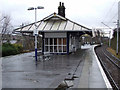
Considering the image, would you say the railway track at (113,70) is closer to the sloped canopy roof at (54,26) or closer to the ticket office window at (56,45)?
the sloped canopy roof at (54,26)

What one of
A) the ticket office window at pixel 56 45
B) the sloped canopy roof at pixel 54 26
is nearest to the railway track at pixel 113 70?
the sloped canopy roof at pixel 54 26

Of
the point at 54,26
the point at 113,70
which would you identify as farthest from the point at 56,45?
the point at 113,70

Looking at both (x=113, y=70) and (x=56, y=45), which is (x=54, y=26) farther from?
(x=113, y=70)

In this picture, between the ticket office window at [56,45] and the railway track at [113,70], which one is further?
the ticket office window at [56,45]

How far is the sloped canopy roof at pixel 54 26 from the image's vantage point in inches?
982

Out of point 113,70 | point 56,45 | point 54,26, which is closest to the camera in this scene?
point 113,70

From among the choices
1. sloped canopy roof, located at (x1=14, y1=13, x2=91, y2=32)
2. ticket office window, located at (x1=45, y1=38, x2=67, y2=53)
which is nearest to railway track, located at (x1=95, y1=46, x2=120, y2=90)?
sloped canopy roof, located at (x1=14, y1=13, x2=91, y2=32)

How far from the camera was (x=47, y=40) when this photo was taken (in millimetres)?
27625

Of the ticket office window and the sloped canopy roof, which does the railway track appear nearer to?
the sloped canopy roof

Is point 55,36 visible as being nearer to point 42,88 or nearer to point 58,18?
point 58,18

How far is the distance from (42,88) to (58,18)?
21116mm

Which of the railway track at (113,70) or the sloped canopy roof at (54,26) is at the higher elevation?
the sloped canopy roof at (54,26)

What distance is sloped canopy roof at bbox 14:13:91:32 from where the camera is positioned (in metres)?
24.9

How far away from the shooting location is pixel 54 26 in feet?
86.4
